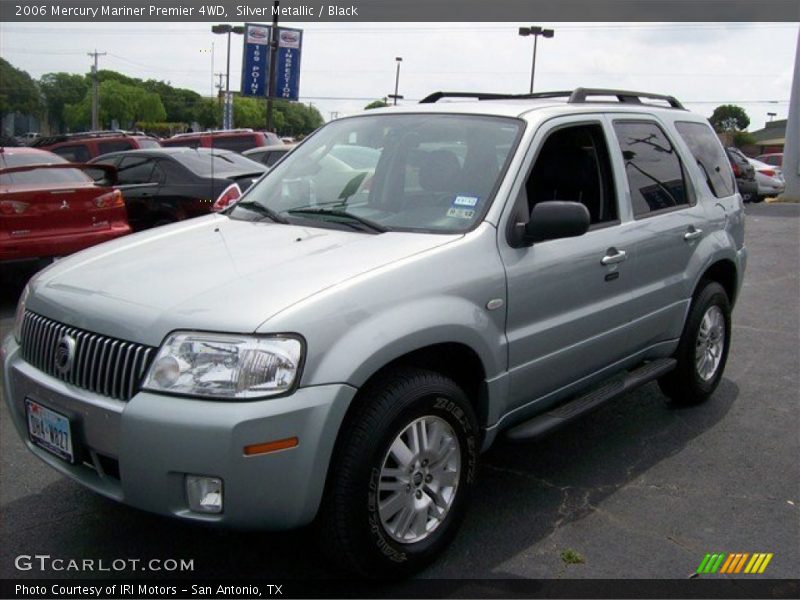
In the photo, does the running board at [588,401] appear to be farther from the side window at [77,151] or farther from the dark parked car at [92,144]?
the side window at [77,151]

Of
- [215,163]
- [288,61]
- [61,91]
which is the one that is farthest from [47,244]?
[61,91]

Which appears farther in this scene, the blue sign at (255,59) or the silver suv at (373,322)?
the blue sign at (255,59)

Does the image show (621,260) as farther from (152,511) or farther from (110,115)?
(110,115)

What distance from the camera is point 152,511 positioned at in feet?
9.20

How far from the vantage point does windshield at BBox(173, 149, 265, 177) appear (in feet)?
32.7

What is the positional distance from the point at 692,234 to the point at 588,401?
4.67ft

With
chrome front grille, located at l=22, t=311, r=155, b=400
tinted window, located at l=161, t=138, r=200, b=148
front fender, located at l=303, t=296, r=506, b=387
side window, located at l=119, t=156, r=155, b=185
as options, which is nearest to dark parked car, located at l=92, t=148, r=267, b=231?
side window, located at l=119, t=156, r=155, b=185

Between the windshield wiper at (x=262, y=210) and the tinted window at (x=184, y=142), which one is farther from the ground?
the tinted window at (x=184, y=142)

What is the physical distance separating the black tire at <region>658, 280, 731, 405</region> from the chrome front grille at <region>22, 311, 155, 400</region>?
11.1ft

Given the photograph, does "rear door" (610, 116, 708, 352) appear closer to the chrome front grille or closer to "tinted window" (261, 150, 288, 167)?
the chrome front grille

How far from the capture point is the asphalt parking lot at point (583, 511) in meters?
3.35

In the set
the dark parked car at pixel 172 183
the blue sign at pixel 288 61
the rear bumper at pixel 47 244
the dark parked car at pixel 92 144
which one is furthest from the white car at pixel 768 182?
the rear bumper at pixel 47 244

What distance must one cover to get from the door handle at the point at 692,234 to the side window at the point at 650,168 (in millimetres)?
170

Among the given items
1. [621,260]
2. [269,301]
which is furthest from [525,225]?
[269,301]
